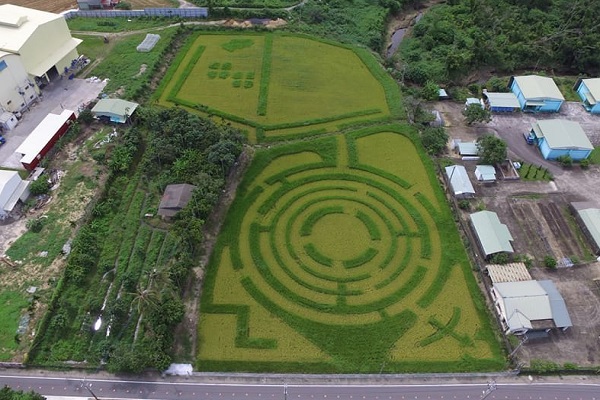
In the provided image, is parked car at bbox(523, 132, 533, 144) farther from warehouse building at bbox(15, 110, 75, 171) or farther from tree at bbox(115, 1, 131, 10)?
tree at bbox(115, 1, 131, 10)

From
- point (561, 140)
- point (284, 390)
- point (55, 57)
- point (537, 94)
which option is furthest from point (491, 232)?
point (55, 57)

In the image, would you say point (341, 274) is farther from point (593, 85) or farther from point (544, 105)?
point (593, 85)

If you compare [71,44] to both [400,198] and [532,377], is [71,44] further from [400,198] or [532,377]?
[532,377]

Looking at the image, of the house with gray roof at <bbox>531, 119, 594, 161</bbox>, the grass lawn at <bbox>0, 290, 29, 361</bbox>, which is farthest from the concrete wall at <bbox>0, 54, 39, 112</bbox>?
the house with gray roof at <bbox>531, 119, 594, 161</bbox>

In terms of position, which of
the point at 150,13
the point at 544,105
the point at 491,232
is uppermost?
the point at 150,13

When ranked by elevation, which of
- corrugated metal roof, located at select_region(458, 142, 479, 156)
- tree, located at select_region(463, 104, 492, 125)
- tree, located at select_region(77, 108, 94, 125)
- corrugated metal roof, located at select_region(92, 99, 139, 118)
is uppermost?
corrugated metal roof, located at select_region(92, 99, 139, 118)

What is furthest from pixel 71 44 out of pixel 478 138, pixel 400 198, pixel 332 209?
pixel 478 138
